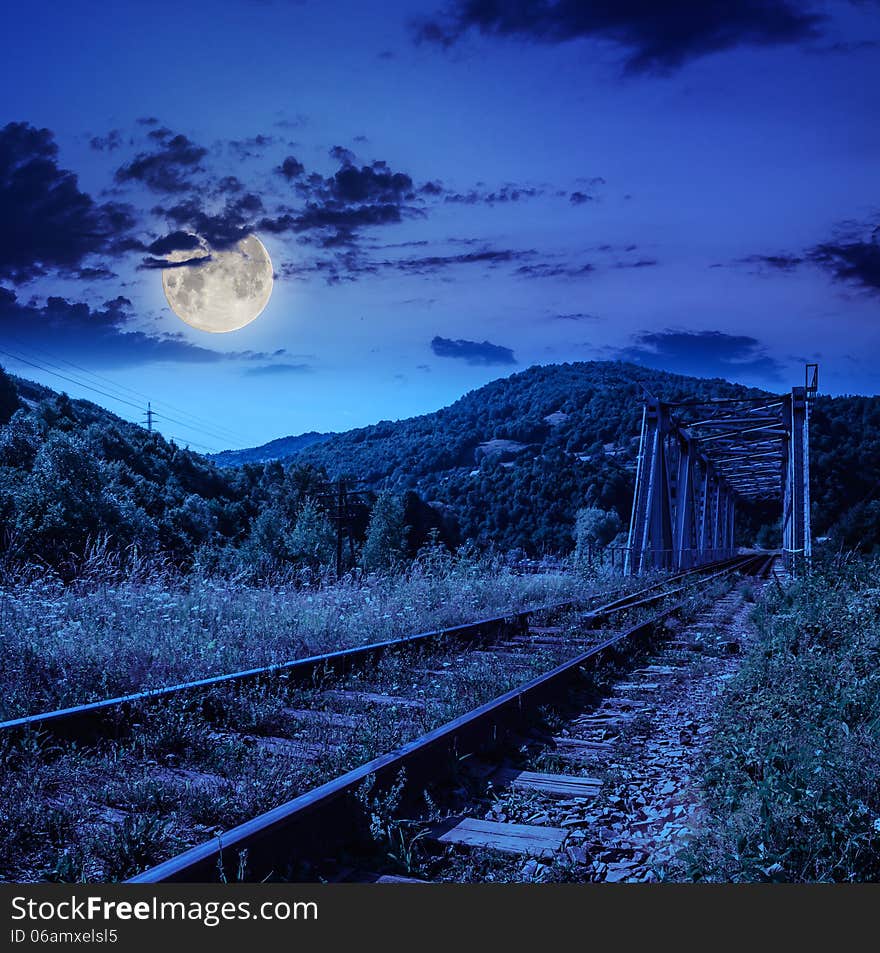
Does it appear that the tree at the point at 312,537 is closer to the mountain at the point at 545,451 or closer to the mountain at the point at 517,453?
the mountain at the point at 517,453

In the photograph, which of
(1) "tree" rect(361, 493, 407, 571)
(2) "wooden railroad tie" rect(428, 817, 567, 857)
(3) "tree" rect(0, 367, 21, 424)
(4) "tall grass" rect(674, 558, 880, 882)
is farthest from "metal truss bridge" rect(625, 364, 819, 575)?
(3) "tree" rect(0, 367, 21, 424)

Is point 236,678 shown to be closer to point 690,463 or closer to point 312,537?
point 690,463

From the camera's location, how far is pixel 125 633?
21.6 feet

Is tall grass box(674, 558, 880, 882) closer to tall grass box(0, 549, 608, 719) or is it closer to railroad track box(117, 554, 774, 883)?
railroad track box(117, 554, 774, 883)

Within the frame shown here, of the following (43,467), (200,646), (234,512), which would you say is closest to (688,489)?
(43,467)

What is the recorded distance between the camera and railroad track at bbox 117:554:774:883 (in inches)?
111

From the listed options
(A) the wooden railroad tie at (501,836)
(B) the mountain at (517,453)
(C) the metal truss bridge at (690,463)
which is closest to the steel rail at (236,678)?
(A) the wooden railroad tie at (501,836)

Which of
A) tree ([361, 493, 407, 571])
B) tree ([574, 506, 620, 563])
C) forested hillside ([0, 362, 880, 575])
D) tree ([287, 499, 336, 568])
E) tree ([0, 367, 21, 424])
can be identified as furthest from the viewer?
tree ([361, 493, 407, 571])

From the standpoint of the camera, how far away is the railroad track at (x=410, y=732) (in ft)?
9.27

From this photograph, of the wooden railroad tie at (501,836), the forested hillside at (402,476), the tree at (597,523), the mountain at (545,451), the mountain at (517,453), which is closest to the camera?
the wooden railroad tie at (501,836)

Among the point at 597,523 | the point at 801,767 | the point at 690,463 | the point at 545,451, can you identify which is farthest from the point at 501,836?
the point at 545,451

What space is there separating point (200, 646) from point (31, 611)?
138 centimetres

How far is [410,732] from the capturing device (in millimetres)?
4520

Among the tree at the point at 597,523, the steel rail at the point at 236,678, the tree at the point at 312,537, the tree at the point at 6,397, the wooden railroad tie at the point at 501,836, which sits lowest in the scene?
the wooden railroad tie at the point at 501,836
